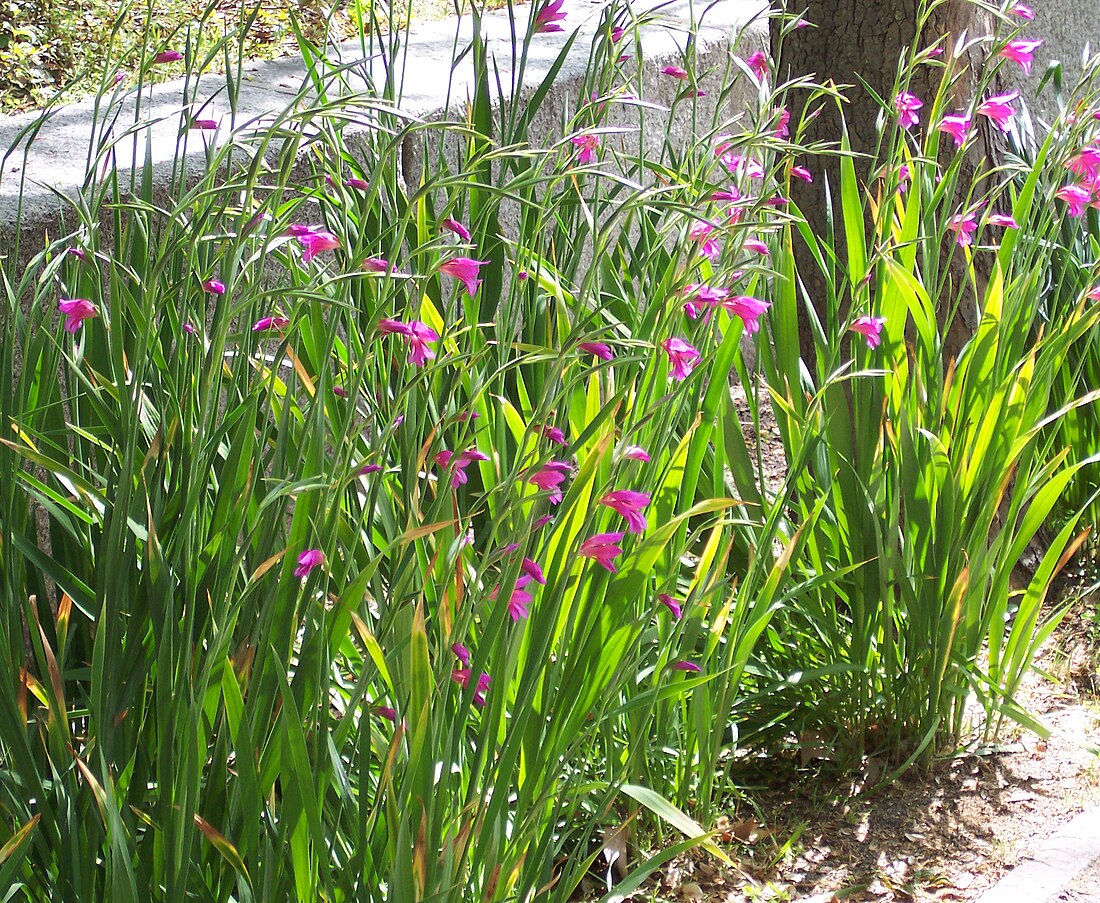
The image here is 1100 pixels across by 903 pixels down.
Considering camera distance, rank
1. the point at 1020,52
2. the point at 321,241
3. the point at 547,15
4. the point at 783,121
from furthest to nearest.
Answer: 1. the point at 783,121
2. the point at 1020,52
3. the point at 547,15
4. the point at 321,241

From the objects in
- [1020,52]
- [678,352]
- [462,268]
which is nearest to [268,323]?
[462,268]

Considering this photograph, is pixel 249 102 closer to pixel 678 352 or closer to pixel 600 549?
pixel 678 352

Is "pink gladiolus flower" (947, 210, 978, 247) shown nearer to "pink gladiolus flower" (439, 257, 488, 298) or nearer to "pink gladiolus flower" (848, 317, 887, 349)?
"pink gladiolus flower" (848, 317, 887, 349)

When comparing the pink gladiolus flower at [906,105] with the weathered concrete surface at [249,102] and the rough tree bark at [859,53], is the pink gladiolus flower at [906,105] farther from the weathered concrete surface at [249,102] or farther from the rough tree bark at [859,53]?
the rough tree bark at [859,53]

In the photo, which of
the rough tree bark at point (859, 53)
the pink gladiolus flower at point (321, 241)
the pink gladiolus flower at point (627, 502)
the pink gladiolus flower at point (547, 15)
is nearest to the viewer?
the pink gladiolus flower at point (627, 502)

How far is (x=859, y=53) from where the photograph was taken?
2953 millimetres

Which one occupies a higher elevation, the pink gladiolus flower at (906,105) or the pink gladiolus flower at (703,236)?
the pink gladiolus flower at (906,105)

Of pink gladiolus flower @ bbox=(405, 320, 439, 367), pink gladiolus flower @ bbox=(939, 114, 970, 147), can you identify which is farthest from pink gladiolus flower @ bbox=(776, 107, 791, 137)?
pink gladiolus flower @ bbox=(405, 320, 439, 367)

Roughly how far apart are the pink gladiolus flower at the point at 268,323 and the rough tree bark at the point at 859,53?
5.68ft

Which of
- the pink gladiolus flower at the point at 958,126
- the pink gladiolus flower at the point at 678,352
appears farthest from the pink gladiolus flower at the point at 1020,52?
the pink gladiolus flower at the point at 678,352

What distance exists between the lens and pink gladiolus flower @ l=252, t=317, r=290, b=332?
145cm

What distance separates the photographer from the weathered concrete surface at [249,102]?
2.05 metres

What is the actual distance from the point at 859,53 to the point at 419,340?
2103 millimetres

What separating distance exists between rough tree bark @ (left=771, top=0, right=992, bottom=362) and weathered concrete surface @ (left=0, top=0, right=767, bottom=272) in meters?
0.22
